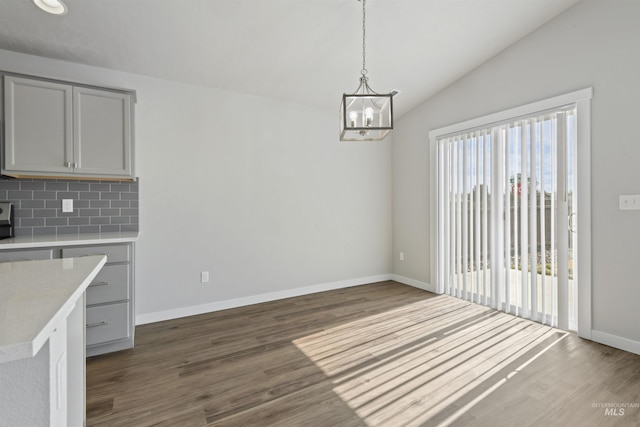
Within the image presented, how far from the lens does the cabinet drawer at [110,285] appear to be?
2398mm

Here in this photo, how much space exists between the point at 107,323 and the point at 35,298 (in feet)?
6.27

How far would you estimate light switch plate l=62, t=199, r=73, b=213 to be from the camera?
278 cm

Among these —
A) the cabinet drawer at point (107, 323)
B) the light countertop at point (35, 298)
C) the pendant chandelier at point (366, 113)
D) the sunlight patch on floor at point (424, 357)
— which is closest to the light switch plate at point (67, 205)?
the cabinet drawer at point (107, 323)

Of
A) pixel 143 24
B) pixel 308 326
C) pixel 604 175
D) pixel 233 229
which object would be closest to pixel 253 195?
pixel 233 229

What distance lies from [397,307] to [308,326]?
113cm

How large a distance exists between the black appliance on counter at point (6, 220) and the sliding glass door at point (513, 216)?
4.39m

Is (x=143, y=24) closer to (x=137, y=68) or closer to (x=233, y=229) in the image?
(x=137, y=68)

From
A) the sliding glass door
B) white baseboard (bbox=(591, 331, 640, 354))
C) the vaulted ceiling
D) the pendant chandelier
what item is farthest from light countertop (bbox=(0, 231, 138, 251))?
white baseboard (bbox=(591, 331, 640, 354))

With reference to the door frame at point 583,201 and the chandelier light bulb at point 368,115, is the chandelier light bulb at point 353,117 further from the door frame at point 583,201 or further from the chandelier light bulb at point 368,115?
the door frame at point 583,201

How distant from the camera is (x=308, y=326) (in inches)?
119

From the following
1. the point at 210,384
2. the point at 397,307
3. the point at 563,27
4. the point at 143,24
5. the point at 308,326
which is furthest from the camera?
the point at 397,307

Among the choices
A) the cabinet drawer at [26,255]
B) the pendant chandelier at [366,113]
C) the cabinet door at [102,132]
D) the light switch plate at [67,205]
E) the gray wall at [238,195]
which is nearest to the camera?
the pendant chandelier at [366,113]

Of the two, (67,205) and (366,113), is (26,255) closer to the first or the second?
(67,205)

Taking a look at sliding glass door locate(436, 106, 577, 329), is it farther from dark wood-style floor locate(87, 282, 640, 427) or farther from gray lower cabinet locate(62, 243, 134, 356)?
gray lower cabinet locate(62, 243, 134, 356)
